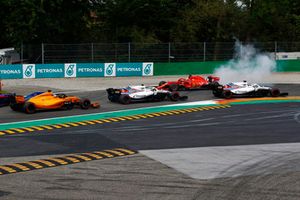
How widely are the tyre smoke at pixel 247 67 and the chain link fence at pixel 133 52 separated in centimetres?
91

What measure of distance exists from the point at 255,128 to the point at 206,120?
307 centimetres

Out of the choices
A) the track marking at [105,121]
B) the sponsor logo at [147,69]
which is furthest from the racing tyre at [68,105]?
the sponsor logo at [147,69]

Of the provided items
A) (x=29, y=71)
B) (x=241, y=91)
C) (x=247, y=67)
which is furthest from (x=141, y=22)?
(x=241, y=91)

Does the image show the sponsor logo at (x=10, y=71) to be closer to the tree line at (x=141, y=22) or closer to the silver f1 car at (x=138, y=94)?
the tree line at (x=141, y=22)

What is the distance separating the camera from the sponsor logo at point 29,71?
149 ft

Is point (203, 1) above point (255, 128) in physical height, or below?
above

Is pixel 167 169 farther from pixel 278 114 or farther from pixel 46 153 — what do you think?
pixel 278 114

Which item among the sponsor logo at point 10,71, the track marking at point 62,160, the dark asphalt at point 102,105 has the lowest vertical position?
the track marking at point 62,160

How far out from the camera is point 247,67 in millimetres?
49156

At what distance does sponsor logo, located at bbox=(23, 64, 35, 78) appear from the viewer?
4548 cm

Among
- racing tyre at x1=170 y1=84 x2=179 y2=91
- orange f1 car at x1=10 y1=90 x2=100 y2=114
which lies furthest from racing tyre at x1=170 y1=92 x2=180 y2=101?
orange f1 car at x1=10 y1=90 x2=100 y2=114

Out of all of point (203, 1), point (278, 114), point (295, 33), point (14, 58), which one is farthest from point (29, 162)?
point (295, 33)

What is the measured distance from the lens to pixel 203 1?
2640 inches

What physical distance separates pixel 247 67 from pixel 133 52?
11.4m
